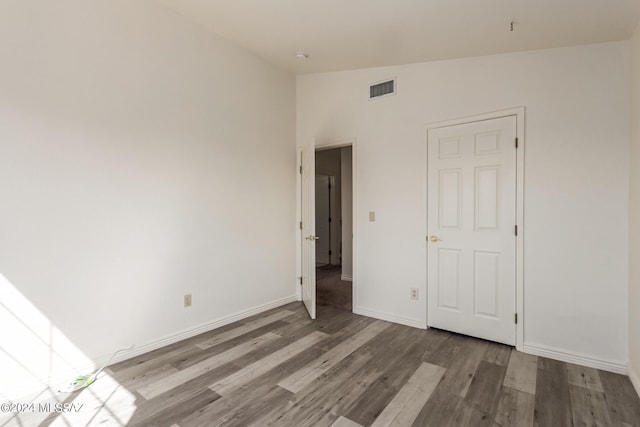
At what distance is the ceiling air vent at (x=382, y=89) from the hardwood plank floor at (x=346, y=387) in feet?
8.54

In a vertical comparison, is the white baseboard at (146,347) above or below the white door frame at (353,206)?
below

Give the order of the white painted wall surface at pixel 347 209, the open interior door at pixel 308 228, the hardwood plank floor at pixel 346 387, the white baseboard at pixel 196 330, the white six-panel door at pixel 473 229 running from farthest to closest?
1. the white painted wall surface at pixel 347 209
2. the open interior door at pixel 308 228
3. the white six-panel door at pixel 473 229
4. the white baseboard at pixel 196 330
5. the hardwood plank floor at pixel 346 387

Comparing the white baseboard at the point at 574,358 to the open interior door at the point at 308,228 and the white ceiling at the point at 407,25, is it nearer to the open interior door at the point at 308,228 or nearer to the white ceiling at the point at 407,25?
the open interior door at the point at 308,228

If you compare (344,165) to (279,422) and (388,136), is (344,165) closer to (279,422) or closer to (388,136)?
(388,136)

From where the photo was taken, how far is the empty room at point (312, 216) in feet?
6.68

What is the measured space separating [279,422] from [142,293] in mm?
1626

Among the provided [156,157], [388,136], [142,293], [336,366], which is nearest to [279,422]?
A: [336,366]

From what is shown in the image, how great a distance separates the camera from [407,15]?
7.85 ft

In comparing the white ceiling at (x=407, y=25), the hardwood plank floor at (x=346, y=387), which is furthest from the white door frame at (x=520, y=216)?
the white ceiling at (x=407, y=25)

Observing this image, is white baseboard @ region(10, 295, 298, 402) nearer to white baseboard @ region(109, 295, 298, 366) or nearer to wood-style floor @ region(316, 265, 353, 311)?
white baseboard @ region(109, 295, 298, 366)

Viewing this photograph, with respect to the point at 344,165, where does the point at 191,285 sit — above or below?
below

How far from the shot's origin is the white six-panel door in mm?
2783

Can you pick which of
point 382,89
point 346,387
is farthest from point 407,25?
point 346,387

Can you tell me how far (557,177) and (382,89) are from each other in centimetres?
192
